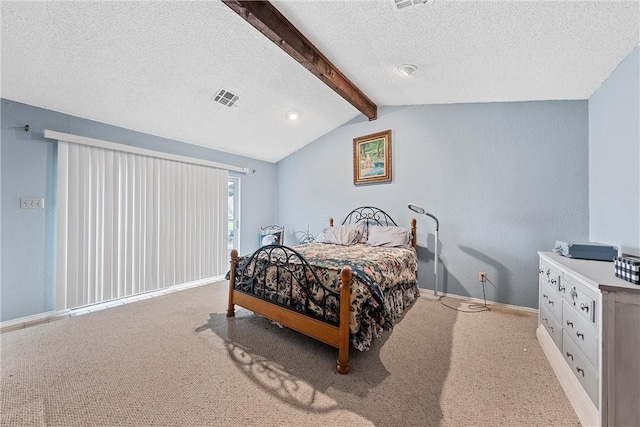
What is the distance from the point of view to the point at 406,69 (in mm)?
2703

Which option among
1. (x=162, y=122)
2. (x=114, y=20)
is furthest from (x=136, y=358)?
(x=162, y=122)

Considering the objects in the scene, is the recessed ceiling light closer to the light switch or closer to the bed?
the bed

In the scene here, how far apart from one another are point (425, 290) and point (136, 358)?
3340 mm

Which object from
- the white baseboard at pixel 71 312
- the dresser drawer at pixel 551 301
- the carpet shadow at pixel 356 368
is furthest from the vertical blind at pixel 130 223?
the dresser drawer at pixel 551 301

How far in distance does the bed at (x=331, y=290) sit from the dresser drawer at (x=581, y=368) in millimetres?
1123

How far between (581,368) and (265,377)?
6.21 feet

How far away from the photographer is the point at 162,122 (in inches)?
136

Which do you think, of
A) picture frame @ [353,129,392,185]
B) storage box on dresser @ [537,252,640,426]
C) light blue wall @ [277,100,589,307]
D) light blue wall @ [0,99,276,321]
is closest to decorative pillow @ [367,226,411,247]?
light blue wall @ [277,100,589,307]

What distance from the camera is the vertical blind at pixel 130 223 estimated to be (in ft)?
9.76

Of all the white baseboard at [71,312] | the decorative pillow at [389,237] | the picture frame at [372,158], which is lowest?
the white baseboard at [71,312]

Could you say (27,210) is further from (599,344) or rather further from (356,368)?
(599,344)

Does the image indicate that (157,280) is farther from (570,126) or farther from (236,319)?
(570,126)

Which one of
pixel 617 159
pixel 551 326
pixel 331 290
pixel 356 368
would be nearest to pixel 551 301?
pixel 551 326

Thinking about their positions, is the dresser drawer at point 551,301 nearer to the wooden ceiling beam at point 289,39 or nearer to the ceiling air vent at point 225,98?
the wooden ceiling beam at point 289,39
